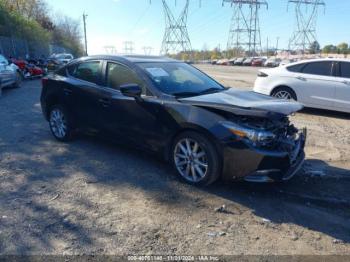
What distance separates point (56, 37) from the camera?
55.8m

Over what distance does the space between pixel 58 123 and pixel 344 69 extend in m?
7.22

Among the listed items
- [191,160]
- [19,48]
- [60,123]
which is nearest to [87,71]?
[60,123]

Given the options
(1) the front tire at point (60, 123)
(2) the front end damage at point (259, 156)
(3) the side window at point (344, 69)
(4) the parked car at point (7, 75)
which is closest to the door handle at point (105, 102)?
(1) the front tire at point (60, 123)

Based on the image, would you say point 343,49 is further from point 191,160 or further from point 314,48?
point 191,160

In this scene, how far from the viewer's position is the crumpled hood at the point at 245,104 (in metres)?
4.20

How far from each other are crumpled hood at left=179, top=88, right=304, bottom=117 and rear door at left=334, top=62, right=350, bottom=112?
518 cm

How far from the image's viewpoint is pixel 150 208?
4.13 metres

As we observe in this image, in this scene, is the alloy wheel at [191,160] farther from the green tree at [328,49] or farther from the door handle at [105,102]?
the green tree at [328,49]

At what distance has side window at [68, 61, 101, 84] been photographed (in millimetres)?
5871

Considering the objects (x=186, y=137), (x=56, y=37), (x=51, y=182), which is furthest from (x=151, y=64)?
(x=56, y=37)

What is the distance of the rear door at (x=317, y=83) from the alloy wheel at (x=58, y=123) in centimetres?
637

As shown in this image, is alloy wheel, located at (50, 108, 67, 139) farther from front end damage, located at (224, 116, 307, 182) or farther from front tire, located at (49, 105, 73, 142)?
front end damage, located at (224, 116, 307, 182)

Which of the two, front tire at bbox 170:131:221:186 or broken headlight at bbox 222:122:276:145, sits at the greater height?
broken headlight at bbox 222:122:276:145

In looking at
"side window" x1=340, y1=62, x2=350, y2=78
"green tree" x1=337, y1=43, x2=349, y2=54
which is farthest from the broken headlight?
"green tree" x1=337, y1=43, x2=349, y2=54
